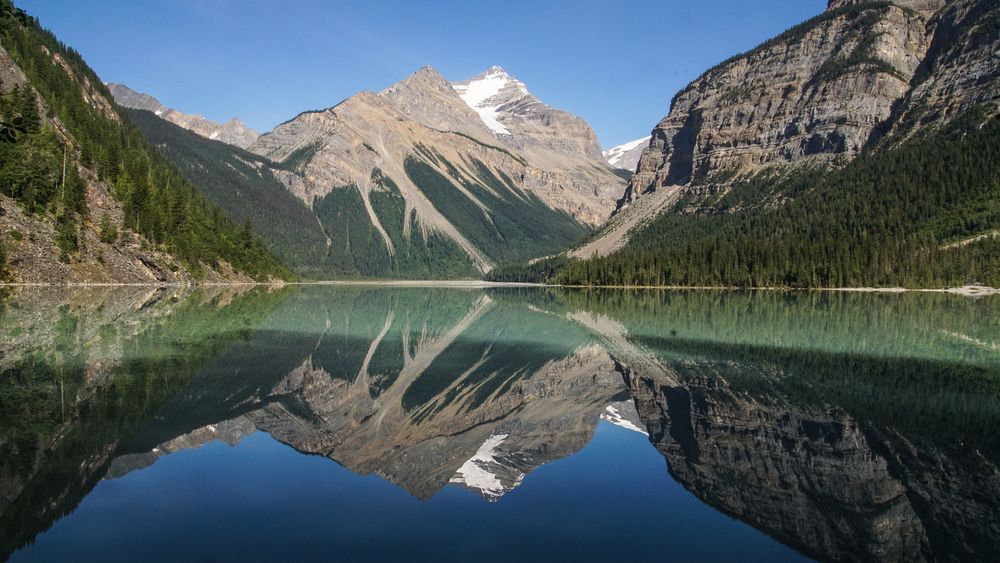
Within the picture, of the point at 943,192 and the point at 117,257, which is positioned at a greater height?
the point at 943,192

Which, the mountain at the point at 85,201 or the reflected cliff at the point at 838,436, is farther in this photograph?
the mountain at the point at 85,201

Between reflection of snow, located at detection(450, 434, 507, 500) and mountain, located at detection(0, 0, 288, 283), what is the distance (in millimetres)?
50615

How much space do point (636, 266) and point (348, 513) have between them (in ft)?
429

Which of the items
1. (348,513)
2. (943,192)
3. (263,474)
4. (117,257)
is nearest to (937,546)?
(348,513)

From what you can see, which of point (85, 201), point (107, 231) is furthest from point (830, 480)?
point (85, 201)

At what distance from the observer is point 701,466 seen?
14.0 meters

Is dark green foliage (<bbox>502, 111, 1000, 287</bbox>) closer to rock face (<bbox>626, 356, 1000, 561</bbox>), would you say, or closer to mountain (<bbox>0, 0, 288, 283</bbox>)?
mountain (<bbox>0, 0, 288, 283</bbox>)

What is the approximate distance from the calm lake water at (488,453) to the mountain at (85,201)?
41853 millimetres

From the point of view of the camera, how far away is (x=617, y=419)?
62.8ft

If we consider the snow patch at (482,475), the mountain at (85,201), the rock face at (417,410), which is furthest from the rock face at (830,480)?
the mountain at (85,201)

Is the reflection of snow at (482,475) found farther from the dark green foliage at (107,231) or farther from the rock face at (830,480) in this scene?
the dark green foliage at (107,231)

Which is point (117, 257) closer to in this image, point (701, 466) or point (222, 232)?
point (222, 232)

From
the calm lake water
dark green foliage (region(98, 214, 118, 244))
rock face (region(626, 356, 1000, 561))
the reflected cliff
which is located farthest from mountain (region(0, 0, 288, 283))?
rock face (region(626, 356, 1000, 561))

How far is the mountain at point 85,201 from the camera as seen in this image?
68.4 m
